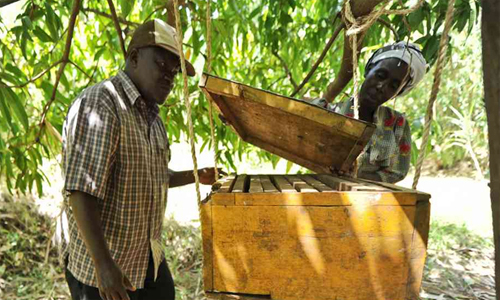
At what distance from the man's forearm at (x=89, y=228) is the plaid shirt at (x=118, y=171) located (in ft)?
0.12

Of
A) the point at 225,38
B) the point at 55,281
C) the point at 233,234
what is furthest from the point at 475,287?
the point at 55,281

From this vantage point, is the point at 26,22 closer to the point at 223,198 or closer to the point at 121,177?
the point at 121,177

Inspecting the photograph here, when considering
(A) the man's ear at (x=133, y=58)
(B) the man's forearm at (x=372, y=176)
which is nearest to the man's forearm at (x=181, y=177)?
(A) the man's ear at (x=133, y=58)

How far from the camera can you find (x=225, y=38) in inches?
101

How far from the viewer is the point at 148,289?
1.63 m

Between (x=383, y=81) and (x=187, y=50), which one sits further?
(x=187, y=50)

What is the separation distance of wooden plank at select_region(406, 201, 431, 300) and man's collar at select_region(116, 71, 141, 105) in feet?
3.31

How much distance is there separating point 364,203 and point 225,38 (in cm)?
191

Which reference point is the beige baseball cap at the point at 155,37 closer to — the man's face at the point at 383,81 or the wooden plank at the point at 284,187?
the wooden plank at the point at 284,187

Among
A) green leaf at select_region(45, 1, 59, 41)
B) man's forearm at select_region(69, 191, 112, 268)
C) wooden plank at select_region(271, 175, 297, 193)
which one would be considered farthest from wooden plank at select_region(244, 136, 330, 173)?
green leaf at select_region(45, 1, 59, 41)

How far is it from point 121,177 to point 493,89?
1.14 meters

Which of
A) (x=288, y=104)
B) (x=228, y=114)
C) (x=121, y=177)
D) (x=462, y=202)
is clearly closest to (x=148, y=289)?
(x=121, y=177)

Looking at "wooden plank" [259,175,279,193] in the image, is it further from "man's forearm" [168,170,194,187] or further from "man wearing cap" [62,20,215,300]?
"man's forearm" [168,170,194,187]

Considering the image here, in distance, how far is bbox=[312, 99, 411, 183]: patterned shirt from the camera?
1.75 m
